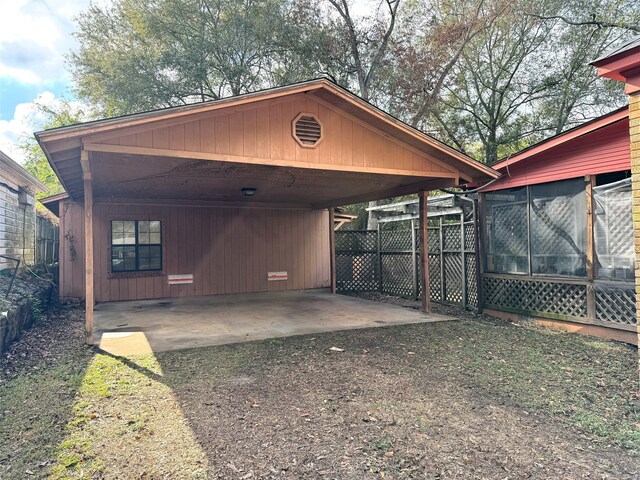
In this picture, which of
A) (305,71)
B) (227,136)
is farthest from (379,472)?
(305,71)

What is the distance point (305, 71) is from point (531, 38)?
7.91 meters

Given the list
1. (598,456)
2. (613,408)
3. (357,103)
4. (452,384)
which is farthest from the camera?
(357,103)

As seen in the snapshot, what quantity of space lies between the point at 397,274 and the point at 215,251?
14.7ft

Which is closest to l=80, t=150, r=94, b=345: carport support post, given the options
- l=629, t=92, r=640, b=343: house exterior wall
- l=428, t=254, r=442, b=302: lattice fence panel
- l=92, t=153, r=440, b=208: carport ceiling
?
l=92, t=153, r=440, b=208: carport ceiling

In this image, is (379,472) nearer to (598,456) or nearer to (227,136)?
(598,456)

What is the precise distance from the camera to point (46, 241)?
11172mm

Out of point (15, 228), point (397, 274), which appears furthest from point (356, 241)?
point (15, 228)

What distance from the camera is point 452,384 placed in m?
3.66

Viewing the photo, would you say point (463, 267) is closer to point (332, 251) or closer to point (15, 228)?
point (332, 251)

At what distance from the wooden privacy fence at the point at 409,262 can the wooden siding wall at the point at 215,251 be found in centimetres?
72

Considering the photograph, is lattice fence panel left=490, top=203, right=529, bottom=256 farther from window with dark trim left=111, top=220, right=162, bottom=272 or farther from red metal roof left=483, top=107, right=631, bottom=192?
window with dark trim left=111, top=220, right=162, bottom=272

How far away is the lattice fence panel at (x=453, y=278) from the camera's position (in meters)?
8.11

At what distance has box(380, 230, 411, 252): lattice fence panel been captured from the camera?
9570mm

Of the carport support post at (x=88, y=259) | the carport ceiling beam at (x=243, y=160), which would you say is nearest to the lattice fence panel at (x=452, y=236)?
the carport ceiling beam at (x=243, y=160)
